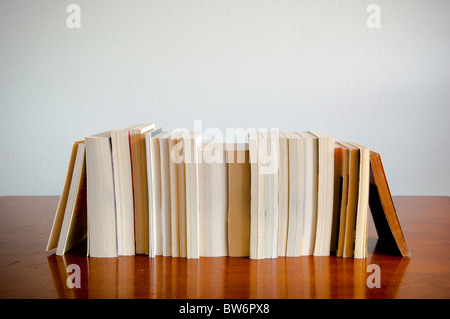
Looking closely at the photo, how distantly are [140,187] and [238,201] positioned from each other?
21cm

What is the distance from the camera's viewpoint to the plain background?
2.64m

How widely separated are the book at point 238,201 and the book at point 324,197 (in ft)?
0.48

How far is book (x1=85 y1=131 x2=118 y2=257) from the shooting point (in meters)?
0.91

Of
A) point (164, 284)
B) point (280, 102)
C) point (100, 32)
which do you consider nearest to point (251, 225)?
point (164, 284)

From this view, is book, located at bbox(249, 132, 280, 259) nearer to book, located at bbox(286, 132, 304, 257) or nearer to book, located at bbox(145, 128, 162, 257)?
book, located at bbox(286, 132, 304, 257)

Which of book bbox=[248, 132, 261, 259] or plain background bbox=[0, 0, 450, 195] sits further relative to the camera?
plain background bbox=[0, 0, 450, 195]

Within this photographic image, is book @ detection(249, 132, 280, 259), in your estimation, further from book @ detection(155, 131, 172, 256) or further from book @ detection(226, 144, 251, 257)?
book @ detection(155, 131, 172, 256)

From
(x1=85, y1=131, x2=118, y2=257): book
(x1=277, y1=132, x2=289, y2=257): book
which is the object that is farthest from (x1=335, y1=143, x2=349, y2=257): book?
(x1=85, y1=131, x2=118, y2=257): book

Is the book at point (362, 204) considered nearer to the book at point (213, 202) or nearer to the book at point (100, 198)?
the book at point (213, 202)

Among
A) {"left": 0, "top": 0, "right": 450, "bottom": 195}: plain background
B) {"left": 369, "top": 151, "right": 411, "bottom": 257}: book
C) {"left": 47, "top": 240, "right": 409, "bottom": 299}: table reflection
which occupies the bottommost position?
{"left": 47, "top": 240, "right": 409, "bottom": 299}: table reflection

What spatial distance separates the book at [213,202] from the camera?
0.91m

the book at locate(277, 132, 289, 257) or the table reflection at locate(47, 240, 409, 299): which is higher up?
the book at locate(277, 132, 289, 257)

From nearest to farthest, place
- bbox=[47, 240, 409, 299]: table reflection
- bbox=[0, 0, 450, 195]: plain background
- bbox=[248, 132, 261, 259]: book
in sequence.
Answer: bbox=[47, 240, 409, 299]: table reflection → bbox=[248, 132, 261, 259]: book → bbox=[0, 0, 450, 195]: plain background

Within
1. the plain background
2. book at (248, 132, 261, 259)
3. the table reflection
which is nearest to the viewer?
the table reflection
